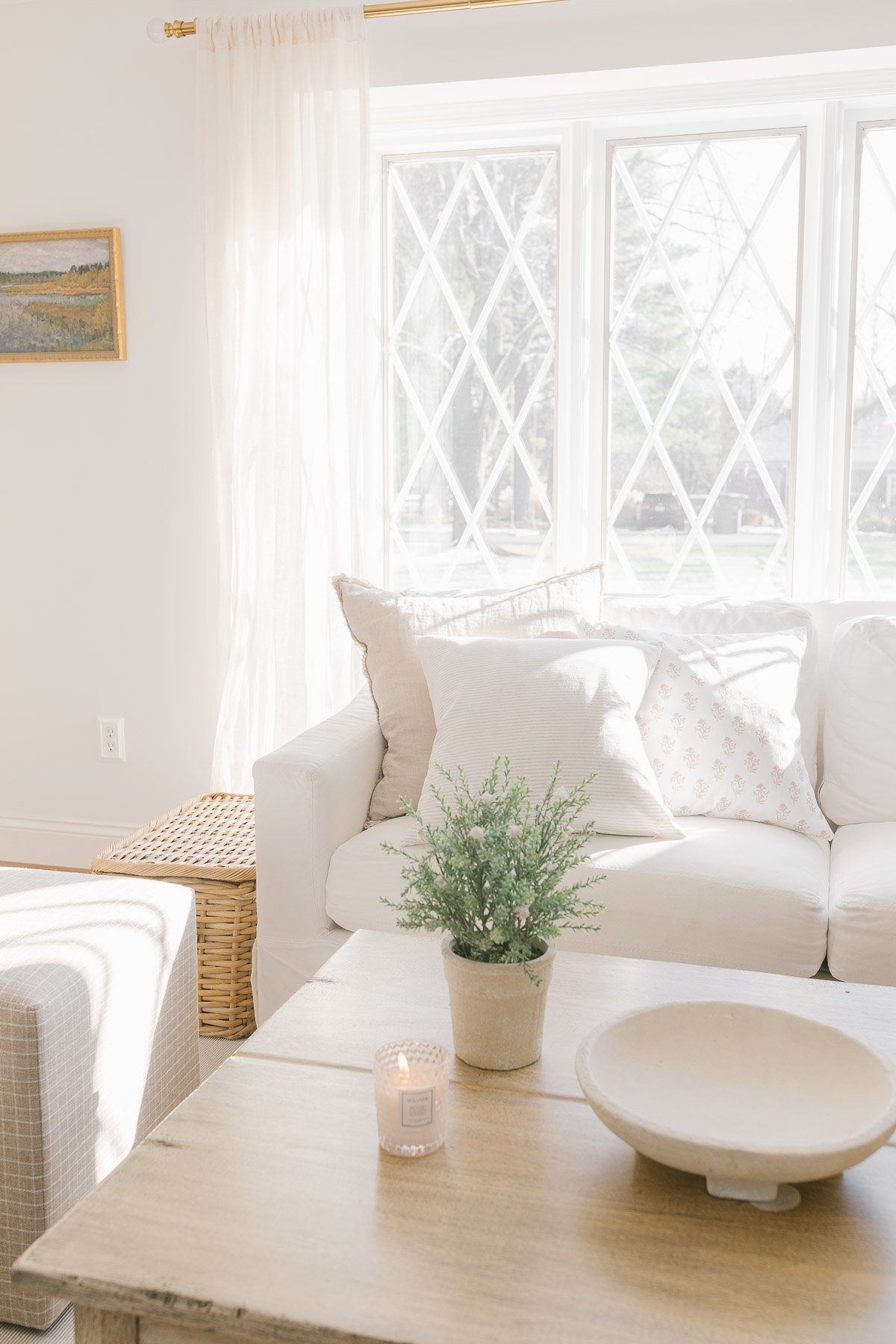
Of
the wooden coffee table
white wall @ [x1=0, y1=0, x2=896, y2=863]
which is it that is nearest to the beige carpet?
the wooden coffee table

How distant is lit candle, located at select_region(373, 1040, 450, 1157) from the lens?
114 cm

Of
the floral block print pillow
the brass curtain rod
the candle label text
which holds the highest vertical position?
the brass curtain rod

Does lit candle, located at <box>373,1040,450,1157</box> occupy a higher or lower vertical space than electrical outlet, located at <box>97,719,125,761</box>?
higher

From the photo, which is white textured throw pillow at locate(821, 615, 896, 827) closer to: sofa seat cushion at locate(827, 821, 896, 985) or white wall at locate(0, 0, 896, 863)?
sofa seat cushion at locate(827, 821, 896, 985)

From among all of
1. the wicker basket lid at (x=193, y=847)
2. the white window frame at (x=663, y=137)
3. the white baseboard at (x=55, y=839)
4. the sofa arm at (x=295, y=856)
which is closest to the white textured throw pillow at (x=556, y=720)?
the sofa arm at (x=295, y=856)

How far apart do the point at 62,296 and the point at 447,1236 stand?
2.89m

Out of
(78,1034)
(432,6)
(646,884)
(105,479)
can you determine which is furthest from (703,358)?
(78,1034)

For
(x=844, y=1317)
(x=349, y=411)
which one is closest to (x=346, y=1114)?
(x=844, y=1317)

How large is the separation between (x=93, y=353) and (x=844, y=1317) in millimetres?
2975

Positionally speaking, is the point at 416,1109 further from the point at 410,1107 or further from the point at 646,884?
the point at 646,884

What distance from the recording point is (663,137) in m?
2.97

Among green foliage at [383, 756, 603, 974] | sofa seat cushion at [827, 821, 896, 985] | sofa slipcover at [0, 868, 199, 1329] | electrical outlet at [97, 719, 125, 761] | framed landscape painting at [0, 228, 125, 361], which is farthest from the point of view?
electrical outlet at [97, 719, 125, 761]

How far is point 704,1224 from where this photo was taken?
1050 mm

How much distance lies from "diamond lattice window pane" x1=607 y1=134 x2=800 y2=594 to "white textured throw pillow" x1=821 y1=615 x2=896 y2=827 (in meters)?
0.57
